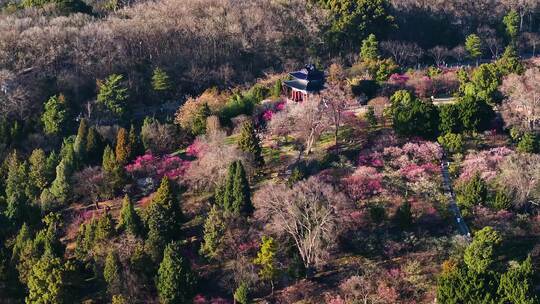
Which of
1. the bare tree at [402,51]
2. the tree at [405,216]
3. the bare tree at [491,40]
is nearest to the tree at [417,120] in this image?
the tree at [405,216]

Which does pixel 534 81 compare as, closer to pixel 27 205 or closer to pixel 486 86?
pixel 486 86

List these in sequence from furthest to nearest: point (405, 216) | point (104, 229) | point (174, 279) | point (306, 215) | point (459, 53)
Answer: point (459, 53) < point (405, 216) < point (104, 229) < point (306, 215) < point (174, 279)

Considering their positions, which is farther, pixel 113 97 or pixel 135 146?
pixel 113 97

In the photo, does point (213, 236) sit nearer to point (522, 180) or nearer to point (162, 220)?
point (162, 220)

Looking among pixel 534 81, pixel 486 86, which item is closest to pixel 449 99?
pixel 486 86

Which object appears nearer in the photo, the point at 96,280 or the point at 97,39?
the point at 96,280

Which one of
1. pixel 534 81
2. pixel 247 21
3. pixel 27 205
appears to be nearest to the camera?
pixel 27 205

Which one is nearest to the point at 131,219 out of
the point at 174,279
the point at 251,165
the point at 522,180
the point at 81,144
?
the point at 174,279
